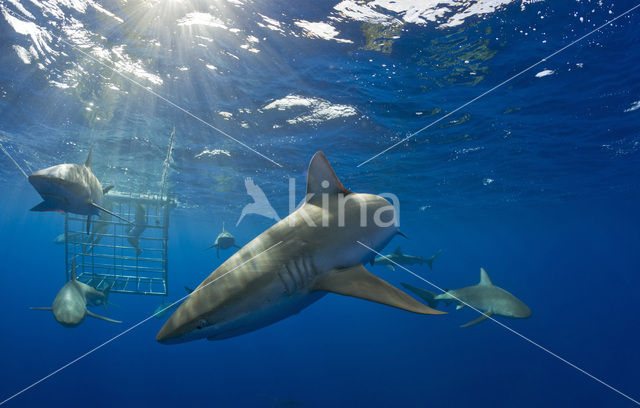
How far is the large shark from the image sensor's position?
7.41ft

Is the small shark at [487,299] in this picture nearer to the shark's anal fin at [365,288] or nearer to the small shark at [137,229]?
the shark's anal fin at [365,288]

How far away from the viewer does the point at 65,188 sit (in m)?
4.42

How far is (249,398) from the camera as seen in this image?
2317cm

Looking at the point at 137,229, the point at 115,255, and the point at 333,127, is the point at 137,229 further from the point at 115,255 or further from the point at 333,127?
the point at 333,127

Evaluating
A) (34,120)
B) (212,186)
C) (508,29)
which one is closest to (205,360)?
(212,186)

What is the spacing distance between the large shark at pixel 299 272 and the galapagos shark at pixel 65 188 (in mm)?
2910

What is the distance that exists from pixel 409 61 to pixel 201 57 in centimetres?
718

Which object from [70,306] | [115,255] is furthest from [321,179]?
[115,255]

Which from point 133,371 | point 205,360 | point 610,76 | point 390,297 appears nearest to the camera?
point 390,297

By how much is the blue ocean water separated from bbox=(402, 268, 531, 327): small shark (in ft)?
25.0

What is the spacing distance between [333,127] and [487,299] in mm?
10073

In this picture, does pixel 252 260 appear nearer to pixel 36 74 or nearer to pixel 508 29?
pixel 508 29

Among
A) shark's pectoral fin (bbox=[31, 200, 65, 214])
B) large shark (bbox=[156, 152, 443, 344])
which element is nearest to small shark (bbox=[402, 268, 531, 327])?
large shark (bbox=[156, 152, 443, 344])

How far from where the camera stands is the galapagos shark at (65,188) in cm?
427
